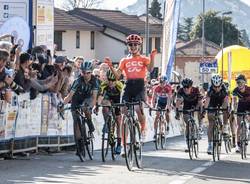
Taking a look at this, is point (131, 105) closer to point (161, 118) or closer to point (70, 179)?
point (70, 179)

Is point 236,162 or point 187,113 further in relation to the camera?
point 187,113

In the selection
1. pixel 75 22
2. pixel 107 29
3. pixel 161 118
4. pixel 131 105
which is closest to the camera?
pixel 131 105

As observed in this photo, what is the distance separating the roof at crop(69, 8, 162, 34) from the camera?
70875 mm

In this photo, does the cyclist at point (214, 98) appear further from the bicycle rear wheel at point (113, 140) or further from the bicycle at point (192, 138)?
the bicycle rear wheel at point (113, 140)

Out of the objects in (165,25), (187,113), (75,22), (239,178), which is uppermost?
(75,22)

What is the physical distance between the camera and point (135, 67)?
47.1 feet

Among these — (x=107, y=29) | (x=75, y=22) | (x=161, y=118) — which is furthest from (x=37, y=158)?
(x=107, y=29)

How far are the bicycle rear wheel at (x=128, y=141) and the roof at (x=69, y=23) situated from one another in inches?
1953

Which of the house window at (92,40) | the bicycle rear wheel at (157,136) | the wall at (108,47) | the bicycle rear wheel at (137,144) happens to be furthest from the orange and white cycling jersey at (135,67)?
the wall at (108,47)

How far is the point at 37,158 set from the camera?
1531cm

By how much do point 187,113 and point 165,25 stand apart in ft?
29.2

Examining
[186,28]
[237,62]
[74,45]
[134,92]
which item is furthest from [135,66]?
[186,28]

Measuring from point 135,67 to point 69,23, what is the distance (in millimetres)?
50735

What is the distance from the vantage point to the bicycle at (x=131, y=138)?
43.9 feet
